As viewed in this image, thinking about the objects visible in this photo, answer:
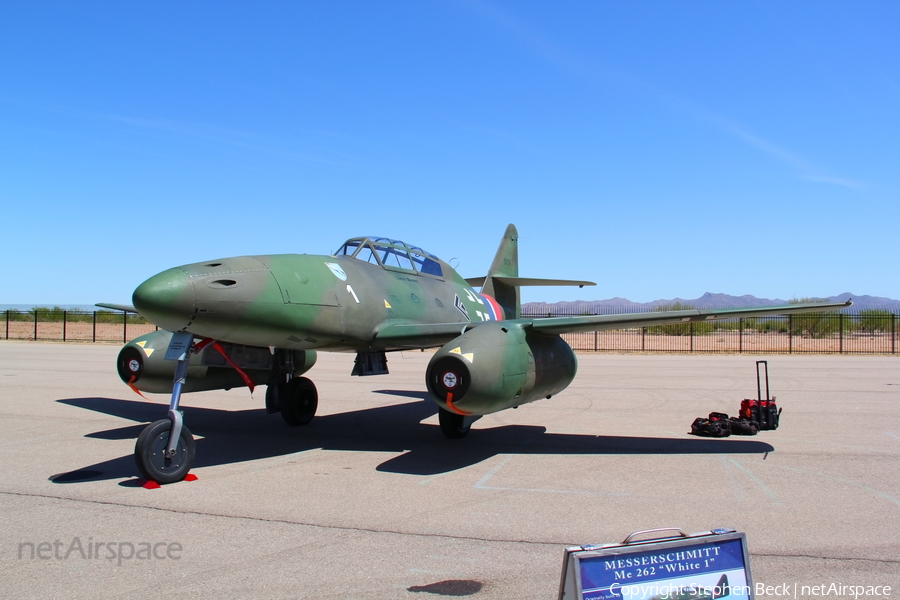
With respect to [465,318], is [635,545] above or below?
below

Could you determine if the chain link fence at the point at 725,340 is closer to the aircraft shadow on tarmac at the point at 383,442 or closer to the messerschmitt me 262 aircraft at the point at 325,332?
the aircraft shadow on tarmac at the point at 383,442

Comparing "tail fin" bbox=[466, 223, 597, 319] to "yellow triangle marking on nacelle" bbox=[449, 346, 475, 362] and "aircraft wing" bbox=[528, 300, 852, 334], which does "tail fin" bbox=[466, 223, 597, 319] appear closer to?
"aircraft wing" bbox=[528, 300, 852, 334]

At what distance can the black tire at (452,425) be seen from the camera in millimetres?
9440

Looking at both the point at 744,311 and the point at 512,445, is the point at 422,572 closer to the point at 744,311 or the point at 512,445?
the point at 512,445

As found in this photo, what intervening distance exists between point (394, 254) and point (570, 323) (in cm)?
319

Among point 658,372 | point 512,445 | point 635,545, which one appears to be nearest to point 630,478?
point 512,445

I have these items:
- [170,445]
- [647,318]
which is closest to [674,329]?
[647,318]

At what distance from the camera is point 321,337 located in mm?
8359

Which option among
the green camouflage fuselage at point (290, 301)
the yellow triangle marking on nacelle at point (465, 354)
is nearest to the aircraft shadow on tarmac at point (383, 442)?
the yellow triangle marking on nacelle at point (465, 354)

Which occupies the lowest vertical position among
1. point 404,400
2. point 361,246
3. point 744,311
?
point 404,400

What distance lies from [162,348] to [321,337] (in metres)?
2.96

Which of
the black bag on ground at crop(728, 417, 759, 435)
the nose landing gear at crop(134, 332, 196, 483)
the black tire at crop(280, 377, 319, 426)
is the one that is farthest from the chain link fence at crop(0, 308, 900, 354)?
the nose landing gear at crop(134, 332, 196, 483)

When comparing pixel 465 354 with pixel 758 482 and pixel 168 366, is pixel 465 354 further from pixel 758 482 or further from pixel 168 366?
pixel 168 366

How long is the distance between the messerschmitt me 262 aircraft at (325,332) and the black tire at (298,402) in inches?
0.7
